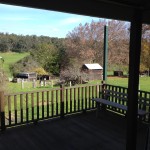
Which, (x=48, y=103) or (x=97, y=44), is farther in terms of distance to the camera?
(x=97, y=44)

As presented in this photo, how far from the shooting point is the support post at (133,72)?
252 cm

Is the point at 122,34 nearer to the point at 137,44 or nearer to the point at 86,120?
the point at 86,120

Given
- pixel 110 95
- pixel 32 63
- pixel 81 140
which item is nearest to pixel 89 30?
pixel 32 63

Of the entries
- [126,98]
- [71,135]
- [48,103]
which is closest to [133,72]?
[71,135]

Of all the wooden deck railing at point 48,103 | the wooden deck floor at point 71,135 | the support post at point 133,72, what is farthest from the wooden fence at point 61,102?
the support post at point 133,72

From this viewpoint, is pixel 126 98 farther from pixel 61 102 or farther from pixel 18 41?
pixel 18 41

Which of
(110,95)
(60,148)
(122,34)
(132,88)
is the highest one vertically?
(122,34)

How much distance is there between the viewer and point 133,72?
8.56ft

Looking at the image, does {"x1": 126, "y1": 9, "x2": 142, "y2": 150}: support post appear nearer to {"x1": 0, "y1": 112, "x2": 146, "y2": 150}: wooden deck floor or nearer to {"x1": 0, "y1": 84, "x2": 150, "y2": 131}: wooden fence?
{"x1": 0, "y1": 112, "x2": 146, "y2": 150}: wooden deck floor

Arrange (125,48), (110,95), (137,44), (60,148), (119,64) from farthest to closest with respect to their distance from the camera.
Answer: (119,64)
(125,48)
(110,95)
(60,148)
(137,44)

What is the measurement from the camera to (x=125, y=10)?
2.75 m

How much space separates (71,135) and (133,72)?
223cm

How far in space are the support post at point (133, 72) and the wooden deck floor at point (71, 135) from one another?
1.05 metres

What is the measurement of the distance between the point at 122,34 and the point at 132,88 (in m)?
23.3
